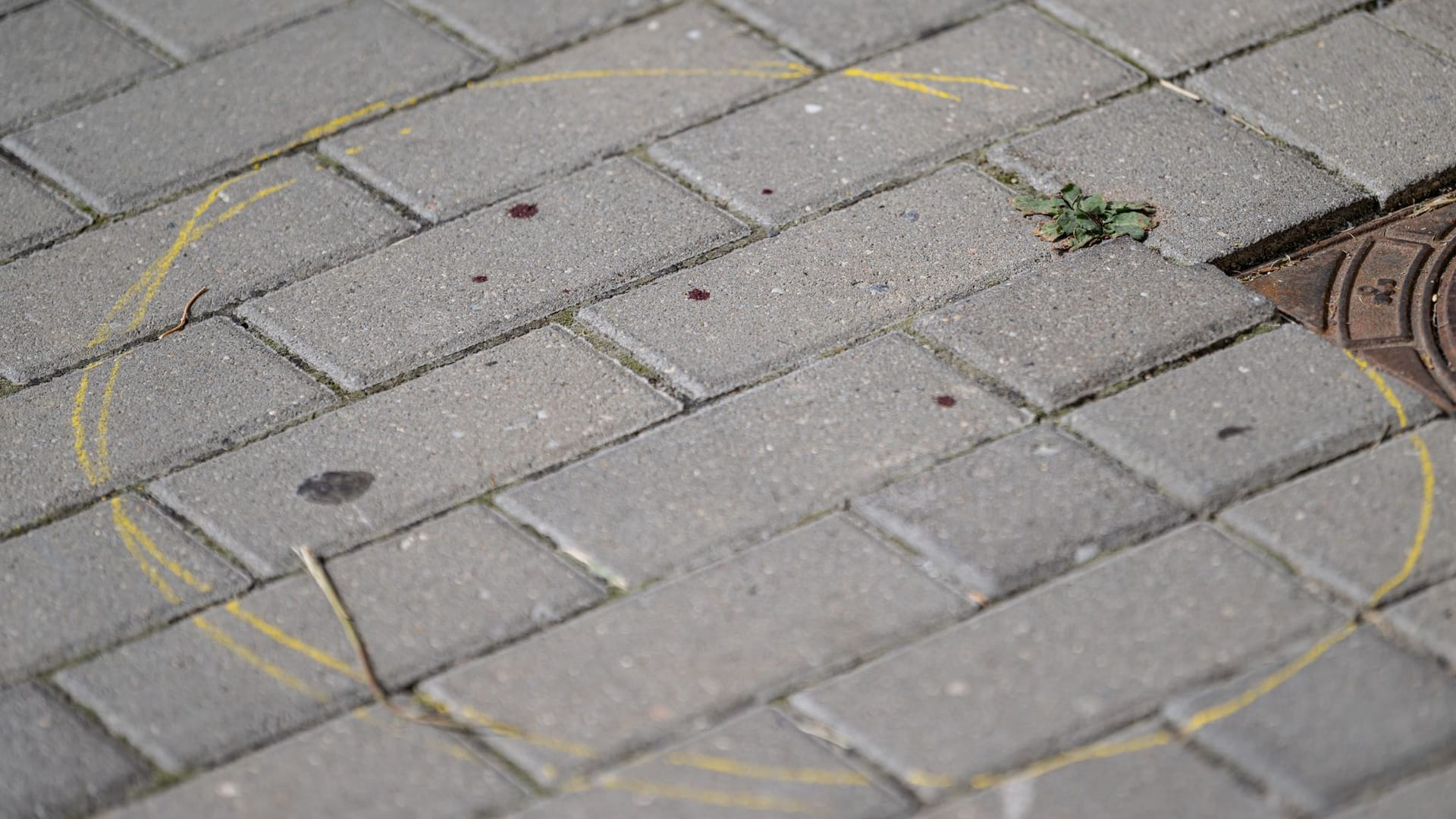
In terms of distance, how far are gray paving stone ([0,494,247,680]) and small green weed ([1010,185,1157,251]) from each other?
1.65 metres

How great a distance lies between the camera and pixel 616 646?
246 cm

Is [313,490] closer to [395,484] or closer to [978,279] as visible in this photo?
[395,484]

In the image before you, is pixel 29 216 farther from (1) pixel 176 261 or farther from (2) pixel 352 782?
(2) pixel 352 782

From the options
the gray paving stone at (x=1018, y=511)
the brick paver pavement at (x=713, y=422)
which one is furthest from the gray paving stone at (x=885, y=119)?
the gray paving stone at (x=1018, y=511)

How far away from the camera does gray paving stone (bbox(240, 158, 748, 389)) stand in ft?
10.2

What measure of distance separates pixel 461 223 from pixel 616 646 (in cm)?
125

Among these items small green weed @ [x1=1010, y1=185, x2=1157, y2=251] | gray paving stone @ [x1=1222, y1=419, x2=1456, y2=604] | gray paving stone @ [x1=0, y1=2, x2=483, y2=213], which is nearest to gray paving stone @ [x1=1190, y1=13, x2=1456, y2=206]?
small green weed @ [x1=1010, y1=185, x2=1157, y2=251]

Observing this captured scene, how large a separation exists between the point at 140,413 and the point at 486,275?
71cm

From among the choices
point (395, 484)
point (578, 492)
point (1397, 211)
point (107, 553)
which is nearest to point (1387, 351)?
point (1397, 211)

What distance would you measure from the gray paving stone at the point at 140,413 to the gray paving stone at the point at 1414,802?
1.88 meters

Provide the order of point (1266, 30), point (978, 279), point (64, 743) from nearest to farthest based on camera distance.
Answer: point (64, 743) → point (978, 279) → point (1266, 30)

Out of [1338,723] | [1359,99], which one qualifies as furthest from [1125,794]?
[1359,99]

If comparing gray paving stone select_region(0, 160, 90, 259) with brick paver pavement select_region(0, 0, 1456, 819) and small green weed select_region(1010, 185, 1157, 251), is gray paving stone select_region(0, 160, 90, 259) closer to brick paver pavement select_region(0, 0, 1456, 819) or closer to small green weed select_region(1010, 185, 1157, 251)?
brick paver pavement select_region(0, 0, 1456, 819)

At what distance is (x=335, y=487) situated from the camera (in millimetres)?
2789
